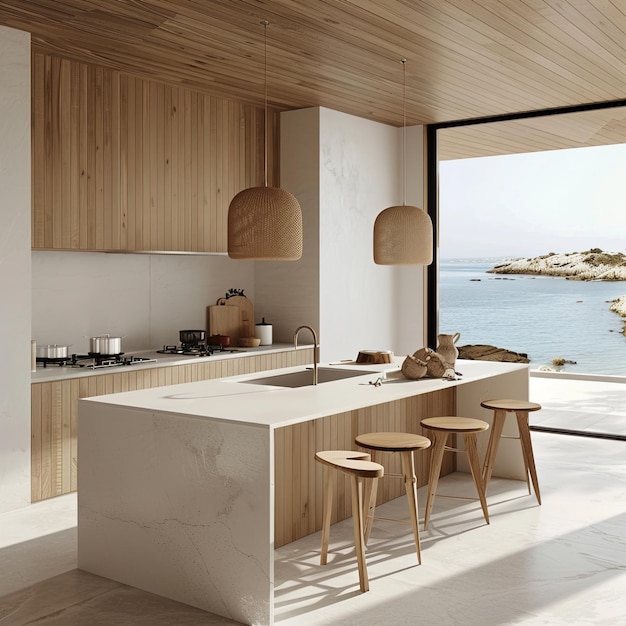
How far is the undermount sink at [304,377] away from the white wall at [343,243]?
2055mm

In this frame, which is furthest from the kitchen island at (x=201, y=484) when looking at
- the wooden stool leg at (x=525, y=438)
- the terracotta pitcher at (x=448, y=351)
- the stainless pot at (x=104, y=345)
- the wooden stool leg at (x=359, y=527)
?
the stainless pot at (x=104, y=345)

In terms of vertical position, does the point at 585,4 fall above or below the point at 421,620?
above

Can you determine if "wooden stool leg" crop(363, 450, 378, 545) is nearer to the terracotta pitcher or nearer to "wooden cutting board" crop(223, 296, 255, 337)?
the terracotta pitcher

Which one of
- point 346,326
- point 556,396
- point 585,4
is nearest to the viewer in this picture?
point 585,4

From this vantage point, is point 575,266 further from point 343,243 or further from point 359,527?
point 359,527

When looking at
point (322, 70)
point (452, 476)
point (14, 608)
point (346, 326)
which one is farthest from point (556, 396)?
point (14, 608)

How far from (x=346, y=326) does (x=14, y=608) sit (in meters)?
4.26

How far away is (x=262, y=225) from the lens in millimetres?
3656

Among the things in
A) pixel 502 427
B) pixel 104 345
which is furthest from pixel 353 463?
pixel 104 345

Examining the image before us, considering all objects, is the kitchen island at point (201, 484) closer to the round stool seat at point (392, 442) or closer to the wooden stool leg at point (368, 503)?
the round stool seat at point (392, 442)

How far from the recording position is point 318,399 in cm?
355

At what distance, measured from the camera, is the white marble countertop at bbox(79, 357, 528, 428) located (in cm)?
318

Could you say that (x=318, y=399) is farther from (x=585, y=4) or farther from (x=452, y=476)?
(x=585, y=4)

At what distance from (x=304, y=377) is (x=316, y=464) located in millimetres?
554
